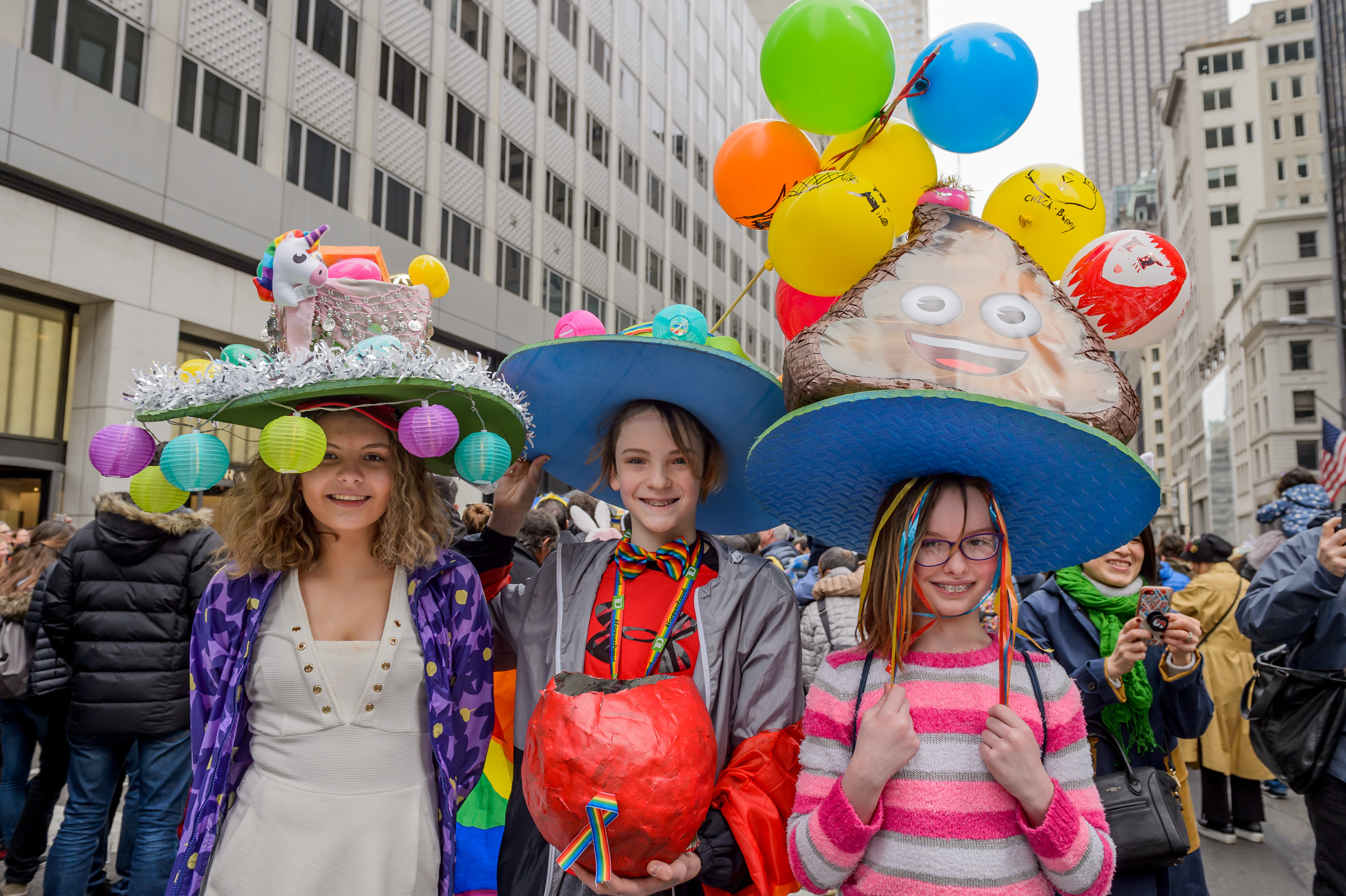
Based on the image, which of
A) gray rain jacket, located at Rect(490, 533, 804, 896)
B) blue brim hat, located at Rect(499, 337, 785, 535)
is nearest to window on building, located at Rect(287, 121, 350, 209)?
blue brim hat, located at Rect(499, 337, 785, 535)

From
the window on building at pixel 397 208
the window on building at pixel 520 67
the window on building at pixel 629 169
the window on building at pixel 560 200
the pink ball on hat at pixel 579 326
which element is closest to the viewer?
the pink ball on hat at pixel 579 326

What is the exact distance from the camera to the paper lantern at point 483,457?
2.08 metres

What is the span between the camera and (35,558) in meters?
5.09

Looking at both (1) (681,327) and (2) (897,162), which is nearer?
(1) (681,327)

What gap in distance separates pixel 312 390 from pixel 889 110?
170 cm

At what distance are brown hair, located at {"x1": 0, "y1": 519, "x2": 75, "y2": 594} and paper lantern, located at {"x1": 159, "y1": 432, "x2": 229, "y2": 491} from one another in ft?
12.4

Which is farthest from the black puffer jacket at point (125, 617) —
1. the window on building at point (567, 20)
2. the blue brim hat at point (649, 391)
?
the window on building at point (567, 20)

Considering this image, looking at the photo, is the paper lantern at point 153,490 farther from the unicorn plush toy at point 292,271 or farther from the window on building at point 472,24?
the window on building at point 472,24

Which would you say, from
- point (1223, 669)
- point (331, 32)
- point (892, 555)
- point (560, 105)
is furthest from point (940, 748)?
point (560, 105)

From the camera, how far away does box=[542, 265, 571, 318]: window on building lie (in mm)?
21812

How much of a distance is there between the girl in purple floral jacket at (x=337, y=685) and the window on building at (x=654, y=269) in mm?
26639

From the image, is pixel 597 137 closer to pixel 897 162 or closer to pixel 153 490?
pixel 897 162

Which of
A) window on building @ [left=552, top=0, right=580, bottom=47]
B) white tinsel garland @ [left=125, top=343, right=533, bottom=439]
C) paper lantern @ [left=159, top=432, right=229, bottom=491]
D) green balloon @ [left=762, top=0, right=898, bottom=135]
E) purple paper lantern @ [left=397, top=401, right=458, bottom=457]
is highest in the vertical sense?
window on building @ [left=552, top=0, right=580, bottom=47]

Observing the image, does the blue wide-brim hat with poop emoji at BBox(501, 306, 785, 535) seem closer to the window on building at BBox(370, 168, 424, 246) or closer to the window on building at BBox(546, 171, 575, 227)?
the window on building at BBox(370, 168, 424, 246)
